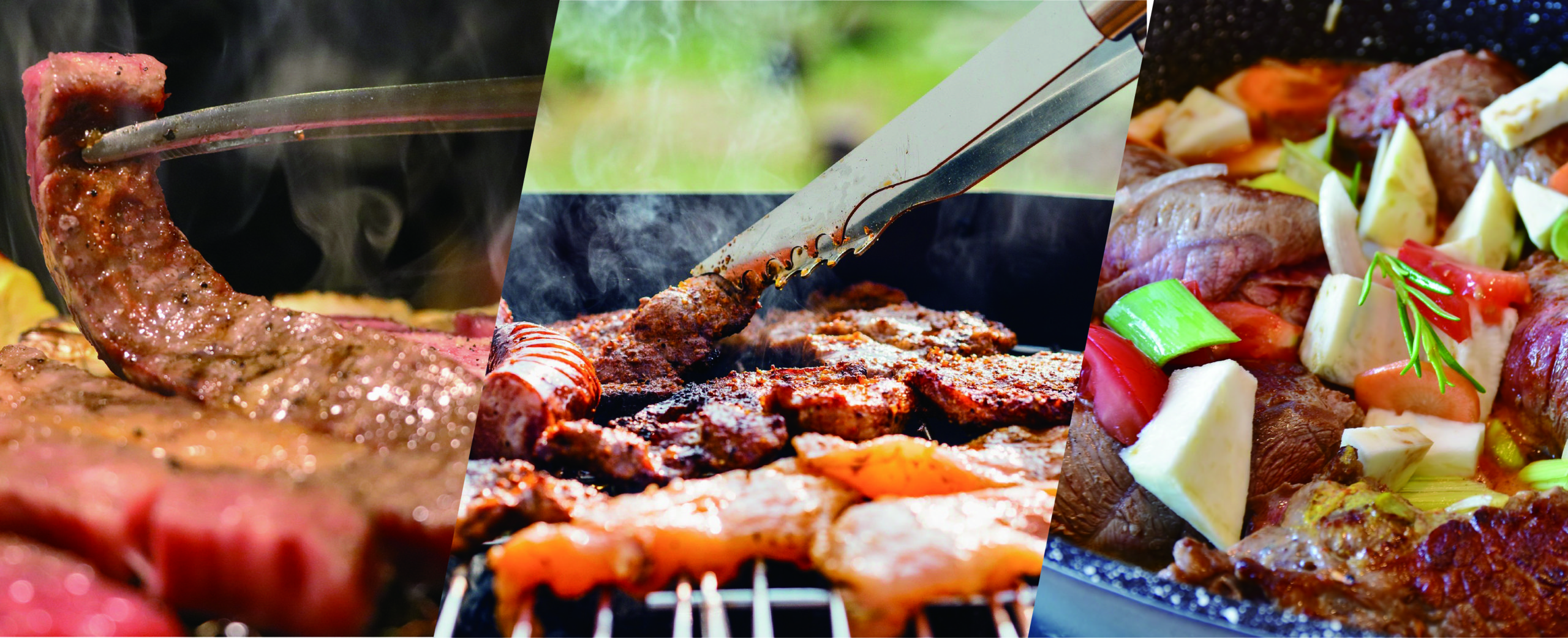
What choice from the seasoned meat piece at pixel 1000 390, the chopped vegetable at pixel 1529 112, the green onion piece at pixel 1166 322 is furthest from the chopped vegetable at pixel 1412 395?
the seasoned meat piece at pixel 1000 390

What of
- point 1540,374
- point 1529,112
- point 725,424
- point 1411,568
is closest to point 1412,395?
point 1540,374

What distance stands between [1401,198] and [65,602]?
11.8ft

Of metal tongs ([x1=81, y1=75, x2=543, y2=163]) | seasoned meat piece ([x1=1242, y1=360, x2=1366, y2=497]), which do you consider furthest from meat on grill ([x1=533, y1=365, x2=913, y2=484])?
seasoned meat piece ([x1=1242, y1=360, x2=1366, y2=497])

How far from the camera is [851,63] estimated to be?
1570 millimetres

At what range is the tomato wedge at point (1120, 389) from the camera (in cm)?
187

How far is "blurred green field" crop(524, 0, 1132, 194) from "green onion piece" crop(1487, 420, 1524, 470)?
65.8 inches

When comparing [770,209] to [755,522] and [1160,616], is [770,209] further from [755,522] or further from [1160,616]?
[1160,616]

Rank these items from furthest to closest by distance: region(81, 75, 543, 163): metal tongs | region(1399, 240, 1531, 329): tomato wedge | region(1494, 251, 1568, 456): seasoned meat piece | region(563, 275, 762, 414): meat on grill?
region(1399, 240, 1531, 329): tomato wedge → region(1494, 251, 1568, 456): seasoned meat piece → region(81, 75, 543, 163): metal tongs → region(563, 275, 762, 414): meat on grill

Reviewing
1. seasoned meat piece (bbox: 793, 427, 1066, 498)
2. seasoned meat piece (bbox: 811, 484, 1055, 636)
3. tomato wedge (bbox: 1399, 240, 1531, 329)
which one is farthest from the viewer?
tomato wedge (bbox: 1399, 240, 1531, 329)

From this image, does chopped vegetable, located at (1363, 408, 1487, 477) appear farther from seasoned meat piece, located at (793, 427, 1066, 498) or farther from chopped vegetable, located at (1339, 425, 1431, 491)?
seasoned meat piece, located at (793, 427, 1066, 498)

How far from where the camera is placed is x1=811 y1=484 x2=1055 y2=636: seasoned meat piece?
1321mm

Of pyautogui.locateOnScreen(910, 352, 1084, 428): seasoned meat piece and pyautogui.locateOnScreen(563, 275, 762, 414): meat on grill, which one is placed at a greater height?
pyautogui.locateOnScreen(563, 275, 762, 414): meat on grill

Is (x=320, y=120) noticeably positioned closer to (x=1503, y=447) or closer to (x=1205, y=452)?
(x=1205, y=452)

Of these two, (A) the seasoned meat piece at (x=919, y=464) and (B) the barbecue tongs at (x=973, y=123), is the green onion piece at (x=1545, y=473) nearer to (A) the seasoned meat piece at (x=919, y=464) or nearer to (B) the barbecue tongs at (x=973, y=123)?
(A) the seasoned meat piece at (x=919, y=464)
